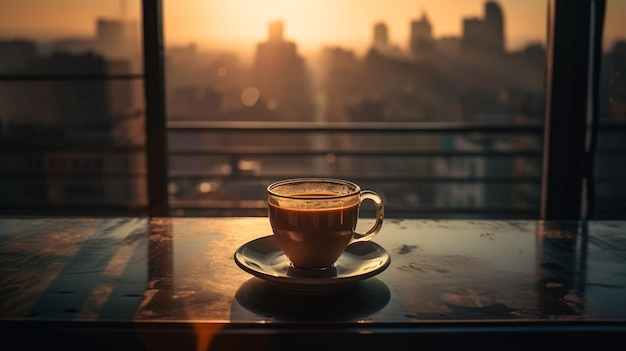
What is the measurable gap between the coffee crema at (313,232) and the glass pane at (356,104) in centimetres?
212

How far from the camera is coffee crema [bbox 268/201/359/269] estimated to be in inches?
30.8

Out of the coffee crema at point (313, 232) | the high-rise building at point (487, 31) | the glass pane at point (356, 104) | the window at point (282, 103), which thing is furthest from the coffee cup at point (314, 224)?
the high-rise building at point (487, 31)

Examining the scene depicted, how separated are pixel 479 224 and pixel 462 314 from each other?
19.6 inches

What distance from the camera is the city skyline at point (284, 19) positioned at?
2301 millimetres

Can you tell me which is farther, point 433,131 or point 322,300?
point 433,131

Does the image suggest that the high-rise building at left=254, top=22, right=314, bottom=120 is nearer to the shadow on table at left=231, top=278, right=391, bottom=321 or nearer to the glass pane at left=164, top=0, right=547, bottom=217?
the glass pane at left=164, top=0, right=547, bottom=217

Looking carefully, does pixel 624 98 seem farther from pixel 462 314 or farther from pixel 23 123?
pixel 23 123

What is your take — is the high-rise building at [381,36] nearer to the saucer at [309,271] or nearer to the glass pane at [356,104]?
the glass pane at [356,104]

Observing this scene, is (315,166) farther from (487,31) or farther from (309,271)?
(309,271)

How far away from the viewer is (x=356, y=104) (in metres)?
4.73

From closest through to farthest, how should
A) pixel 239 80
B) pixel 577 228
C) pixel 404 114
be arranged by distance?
pixel 577 228 < pixel 239 80 < pixel 404 114

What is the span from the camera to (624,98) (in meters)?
2.29

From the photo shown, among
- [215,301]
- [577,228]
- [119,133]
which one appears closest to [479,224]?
[577,228]

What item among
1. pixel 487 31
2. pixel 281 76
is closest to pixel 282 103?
pixel 281 76
